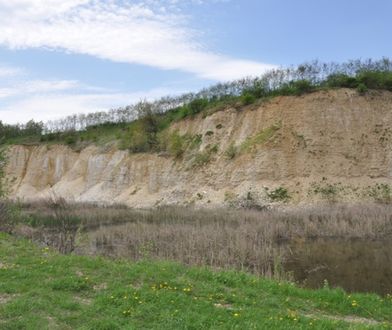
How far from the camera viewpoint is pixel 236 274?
11.5m

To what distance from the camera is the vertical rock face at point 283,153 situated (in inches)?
1601

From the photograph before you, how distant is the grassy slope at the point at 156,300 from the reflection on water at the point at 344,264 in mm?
3656

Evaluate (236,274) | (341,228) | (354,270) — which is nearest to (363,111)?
(341,228)

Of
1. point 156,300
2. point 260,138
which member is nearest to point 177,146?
point 260,138

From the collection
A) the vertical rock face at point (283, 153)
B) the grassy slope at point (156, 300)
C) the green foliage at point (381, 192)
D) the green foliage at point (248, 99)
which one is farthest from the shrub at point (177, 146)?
the grassy slope at point (156, 300)

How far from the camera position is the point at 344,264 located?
17.7m

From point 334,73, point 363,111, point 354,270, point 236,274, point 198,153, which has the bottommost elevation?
point 354,270

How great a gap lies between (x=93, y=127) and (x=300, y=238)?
5411 cm

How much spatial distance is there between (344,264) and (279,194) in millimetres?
21670

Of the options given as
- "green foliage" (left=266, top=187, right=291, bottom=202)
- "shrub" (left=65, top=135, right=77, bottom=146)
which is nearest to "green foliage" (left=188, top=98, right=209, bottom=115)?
"green foliage" (left=266, top=187, right=291, bottom=202)

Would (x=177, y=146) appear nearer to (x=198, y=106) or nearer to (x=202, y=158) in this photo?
(x=202, y=158)

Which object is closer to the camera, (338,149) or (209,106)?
(338,149)

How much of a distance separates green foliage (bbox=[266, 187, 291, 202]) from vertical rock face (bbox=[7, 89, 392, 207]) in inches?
18.6

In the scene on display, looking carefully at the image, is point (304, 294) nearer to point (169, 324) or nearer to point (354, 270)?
point (169, 324)
